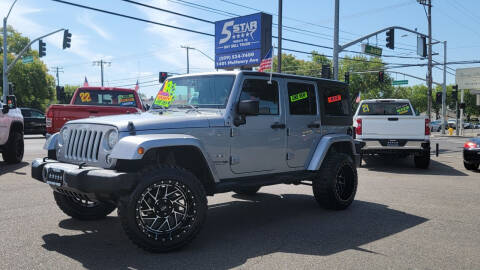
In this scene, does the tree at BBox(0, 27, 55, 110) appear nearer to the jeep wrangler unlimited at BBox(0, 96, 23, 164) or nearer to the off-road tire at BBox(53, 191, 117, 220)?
the jeep wrangler unlimited at BBox(0, 96, 23, 164)

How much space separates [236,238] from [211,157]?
0.98 metres

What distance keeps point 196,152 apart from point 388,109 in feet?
32.2

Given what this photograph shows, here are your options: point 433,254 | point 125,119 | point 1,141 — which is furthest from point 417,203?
point 1,141

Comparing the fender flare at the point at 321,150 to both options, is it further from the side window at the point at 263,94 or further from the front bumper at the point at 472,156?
the front bumper at the point at 472,156

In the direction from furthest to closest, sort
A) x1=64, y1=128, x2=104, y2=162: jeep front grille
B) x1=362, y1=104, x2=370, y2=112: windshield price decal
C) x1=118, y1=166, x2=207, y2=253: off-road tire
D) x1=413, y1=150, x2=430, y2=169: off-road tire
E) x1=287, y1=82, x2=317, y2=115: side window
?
x1=362, y1=104, x2=370, y2=112: windshield price decal → x1=413, y1=150, x2=430, y2=169: off-road tire → x1=287, y1=82, x2=317, y2=115: side window → x1=64, y1=128, x2=104, y2=162: jeep front grille → x1=118, y1=166, x2=207, y2=253: off-road tire

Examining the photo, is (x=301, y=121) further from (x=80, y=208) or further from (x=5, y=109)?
(x=5, y=109)

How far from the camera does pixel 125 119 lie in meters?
4.69

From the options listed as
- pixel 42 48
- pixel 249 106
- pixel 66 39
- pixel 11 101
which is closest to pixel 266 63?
pixel 249 106

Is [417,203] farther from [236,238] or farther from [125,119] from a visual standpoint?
[125,119]

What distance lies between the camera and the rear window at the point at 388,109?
13.1 meters

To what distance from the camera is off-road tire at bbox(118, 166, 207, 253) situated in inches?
162

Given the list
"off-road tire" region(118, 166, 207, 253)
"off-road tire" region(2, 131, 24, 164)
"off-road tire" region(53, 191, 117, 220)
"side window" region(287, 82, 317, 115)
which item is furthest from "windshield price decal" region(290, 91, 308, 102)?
"off-road tire" region(2, 131, 24, 164)

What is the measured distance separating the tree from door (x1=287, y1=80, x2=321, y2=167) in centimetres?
5859

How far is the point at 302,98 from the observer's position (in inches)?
243
